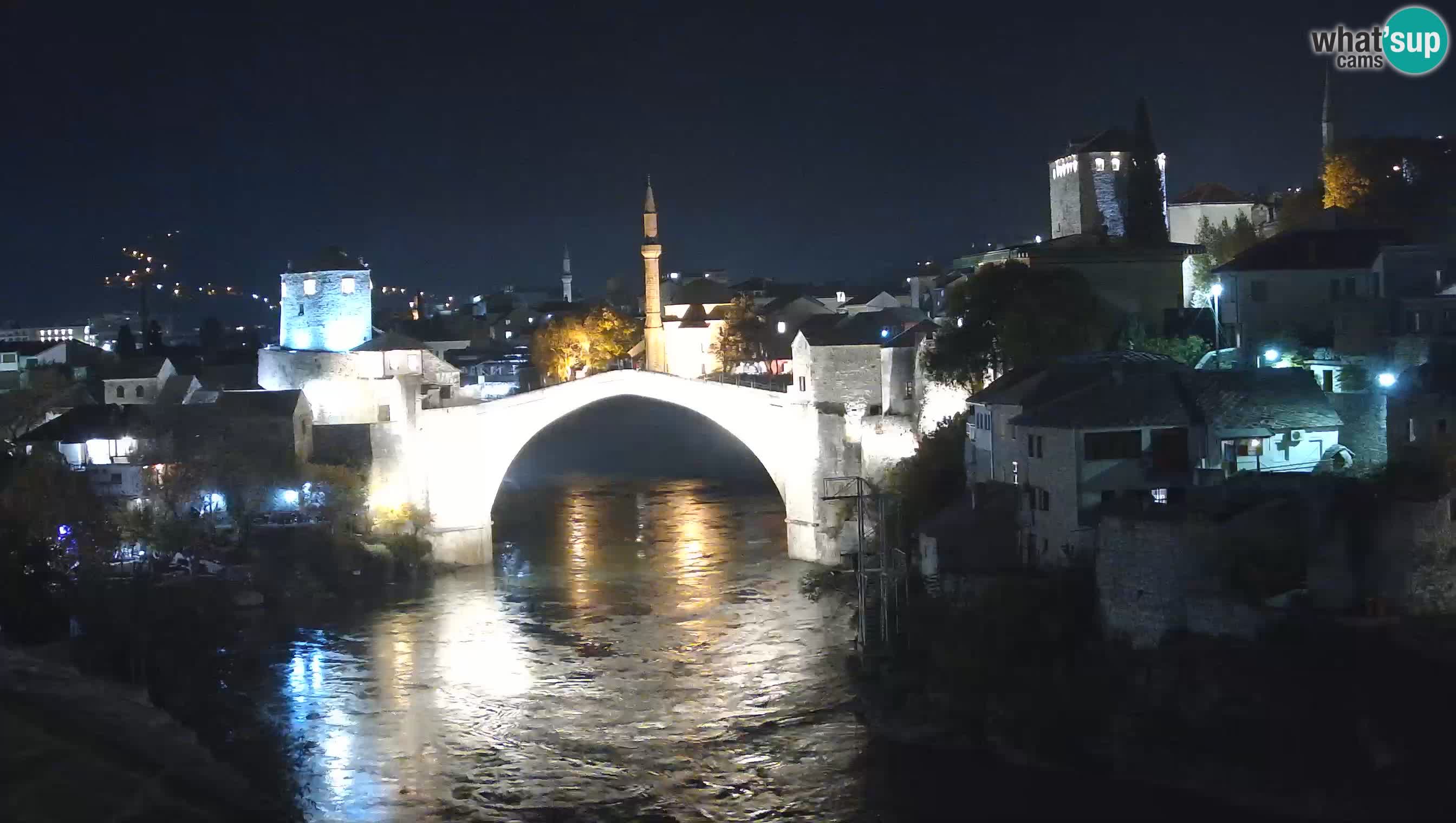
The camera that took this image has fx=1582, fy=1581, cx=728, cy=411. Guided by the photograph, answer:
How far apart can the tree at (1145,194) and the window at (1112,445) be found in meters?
9.28

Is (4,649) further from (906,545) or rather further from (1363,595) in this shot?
(1363,595)

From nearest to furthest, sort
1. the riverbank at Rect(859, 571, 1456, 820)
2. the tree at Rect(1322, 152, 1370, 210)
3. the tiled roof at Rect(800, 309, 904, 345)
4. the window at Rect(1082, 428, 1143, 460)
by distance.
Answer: the riverbank at Rect(859, 571, 1456, 820) → the window at Rect(1082, 428, 1143, 460) → the tiled roof at Rect(800, 309, 904, 345) → the tree at Rect(1322, 152, 1370, 210)

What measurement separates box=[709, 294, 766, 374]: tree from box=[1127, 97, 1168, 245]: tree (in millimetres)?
13777

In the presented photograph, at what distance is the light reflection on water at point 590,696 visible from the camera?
14.3 meters

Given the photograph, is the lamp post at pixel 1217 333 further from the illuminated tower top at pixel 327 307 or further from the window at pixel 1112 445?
the illuminated tower top at pixel 327 307

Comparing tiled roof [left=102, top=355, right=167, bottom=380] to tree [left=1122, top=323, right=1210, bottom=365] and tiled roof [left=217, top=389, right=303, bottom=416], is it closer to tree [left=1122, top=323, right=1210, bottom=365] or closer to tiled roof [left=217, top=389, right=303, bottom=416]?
tiled roof [left=217, top=389, right=303, bottom=416]

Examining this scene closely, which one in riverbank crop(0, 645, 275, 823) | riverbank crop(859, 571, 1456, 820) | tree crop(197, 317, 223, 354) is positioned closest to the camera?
riverbank crop(859, 571, 1456, 820)

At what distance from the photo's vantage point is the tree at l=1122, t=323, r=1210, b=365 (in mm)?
20562

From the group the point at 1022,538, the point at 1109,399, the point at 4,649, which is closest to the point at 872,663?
the point at 1022,538

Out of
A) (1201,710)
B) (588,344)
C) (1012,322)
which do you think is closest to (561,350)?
(588,344)

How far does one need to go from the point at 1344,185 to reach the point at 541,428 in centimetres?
1340

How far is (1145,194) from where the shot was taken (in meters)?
24.6

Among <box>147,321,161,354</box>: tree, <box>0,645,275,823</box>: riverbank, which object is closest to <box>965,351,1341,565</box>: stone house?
<box>0,645,275,823</box>: riverbank

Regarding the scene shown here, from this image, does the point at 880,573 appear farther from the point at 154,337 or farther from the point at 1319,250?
the point at 154,337
